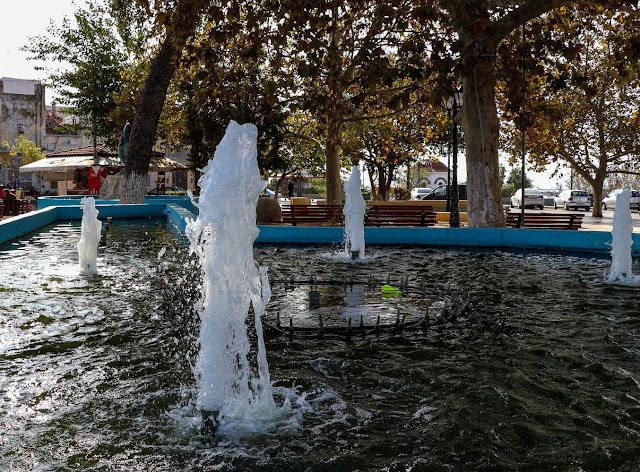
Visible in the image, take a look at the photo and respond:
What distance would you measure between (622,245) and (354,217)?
14.6ft

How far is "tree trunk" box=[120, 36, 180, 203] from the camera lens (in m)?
19.3

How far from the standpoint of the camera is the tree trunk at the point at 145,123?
1930cm

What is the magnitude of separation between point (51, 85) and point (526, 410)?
32.9 meters

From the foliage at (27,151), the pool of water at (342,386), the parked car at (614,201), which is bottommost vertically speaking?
the pool of water at (342,386)

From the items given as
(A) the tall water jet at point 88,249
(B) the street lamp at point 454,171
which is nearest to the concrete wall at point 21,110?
(B) the street lamp at point 454,171

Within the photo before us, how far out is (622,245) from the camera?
931 centimetres

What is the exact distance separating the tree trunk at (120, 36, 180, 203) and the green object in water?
13091 mm

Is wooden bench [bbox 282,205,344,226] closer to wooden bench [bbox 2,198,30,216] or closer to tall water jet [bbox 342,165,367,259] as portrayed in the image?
tall water jet [bbox 342,165,367,259]

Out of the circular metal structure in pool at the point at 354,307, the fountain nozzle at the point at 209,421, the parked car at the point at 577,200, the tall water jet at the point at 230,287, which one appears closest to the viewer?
the fountain nozzle at the point at 209,421

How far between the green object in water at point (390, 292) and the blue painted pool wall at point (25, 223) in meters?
7.91

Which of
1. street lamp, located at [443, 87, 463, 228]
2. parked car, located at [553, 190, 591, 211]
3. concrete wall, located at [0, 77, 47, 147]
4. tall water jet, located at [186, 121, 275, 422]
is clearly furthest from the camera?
concrete wall, located at [0, 77, 47, 147]

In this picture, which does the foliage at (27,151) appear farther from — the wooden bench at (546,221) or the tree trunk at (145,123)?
the wooden bench at (546,221)

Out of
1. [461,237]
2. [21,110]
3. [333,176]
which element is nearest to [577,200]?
[333,176]

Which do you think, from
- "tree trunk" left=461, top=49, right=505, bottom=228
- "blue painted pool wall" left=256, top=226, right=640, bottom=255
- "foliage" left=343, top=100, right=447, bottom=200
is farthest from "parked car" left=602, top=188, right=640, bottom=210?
"blue painted pool wall" left=256, top=226, right=640, bottom=255
